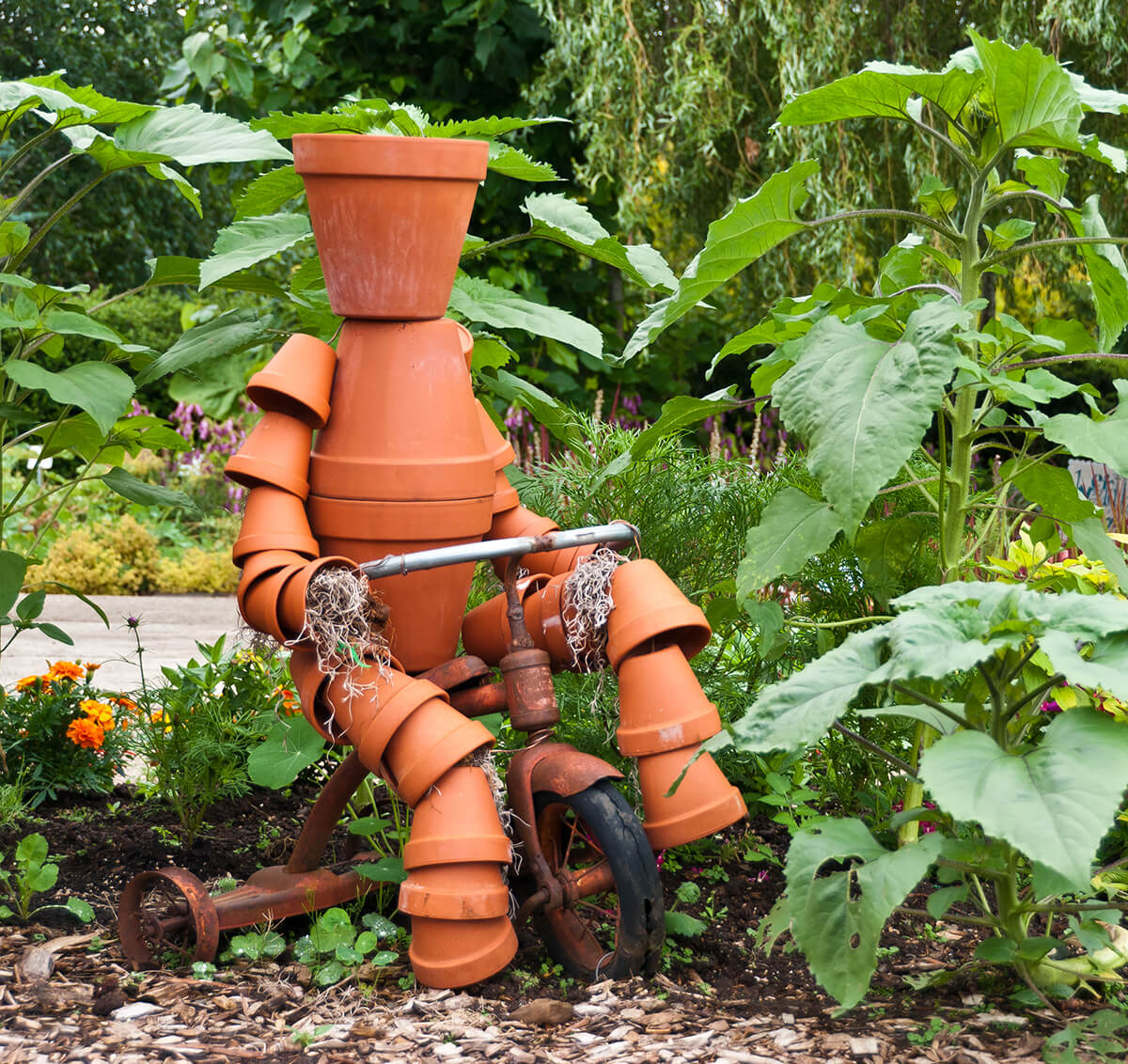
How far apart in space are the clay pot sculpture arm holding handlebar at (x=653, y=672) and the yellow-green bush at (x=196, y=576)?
5024 millimetres

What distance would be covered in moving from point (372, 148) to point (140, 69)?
17894mm

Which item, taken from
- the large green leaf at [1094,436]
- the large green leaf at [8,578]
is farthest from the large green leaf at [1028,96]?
the large green leaf at [8,578]

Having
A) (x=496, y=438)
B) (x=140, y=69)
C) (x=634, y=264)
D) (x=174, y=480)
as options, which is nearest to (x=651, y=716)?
(x=496, y=438)

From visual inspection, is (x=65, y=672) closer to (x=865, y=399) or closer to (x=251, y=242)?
(x=251, y=242)

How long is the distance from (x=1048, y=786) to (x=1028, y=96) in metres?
1.26

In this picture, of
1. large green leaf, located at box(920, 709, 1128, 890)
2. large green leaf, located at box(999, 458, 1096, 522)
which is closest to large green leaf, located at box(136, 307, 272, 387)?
large green leaf, located at box(999, 458, 1096, 522)

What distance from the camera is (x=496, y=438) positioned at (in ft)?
8.14

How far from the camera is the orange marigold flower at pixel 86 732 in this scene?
304 centimetres

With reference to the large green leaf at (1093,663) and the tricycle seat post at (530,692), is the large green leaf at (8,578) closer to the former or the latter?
the tricycle seat post at (530,692)

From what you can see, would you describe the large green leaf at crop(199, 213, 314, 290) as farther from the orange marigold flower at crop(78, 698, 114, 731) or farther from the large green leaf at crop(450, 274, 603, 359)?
the orange marigold flower at crop(78, 698, 114, 731)

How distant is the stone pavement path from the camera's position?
4.73 metres

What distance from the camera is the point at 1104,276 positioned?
2.24 m

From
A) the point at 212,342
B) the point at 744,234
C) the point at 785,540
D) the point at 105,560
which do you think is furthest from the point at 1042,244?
the point at 105,560

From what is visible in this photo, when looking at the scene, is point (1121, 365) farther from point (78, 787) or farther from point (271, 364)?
point (78, 787)
